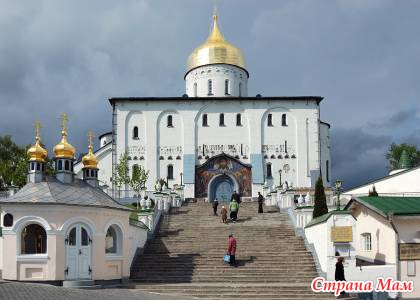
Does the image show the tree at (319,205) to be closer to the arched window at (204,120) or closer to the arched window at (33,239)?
the arched window at (33,239)

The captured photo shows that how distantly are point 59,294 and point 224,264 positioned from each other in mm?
7439

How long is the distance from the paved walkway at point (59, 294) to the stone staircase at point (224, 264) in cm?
137

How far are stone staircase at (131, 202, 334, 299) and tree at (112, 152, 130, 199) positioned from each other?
1606 cm

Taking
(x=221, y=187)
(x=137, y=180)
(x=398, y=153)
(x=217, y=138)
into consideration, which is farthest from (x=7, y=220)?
(x=398, y=153)

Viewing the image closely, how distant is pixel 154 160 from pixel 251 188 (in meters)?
8.42

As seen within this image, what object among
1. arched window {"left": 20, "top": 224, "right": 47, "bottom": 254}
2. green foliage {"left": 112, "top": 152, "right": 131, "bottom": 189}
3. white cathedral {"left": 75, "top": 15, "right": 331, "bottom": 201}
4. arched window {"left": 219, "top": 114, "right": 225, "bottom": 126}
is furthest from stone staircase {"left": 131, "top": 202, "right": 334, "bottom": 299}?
arched window {"left": 219, "top": 114, "right": 225, "bottom": 126}

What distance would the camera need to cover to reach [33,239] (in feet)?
59.9

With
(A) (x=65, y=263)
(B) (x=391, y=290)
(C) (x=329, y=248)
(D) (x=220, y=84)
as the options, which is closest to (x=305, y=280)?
(C) (x=329, y=248)

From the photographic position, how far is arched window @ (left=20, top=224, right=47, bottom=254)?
59.3 feet

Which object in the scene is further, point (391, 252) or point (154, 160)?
point (154, 160)

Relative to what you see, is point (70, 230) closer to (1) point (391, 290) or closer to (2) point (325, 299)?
(2) point (325, 299)

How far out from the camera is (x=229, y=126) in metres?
48.0

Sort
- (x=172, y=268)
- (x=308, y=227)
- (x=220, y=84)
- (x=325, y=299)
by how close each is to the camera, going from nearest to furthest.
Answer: (x=325, y=299) < (x=172, y=268) < (x=308, y=227) < (x=220, y=84)

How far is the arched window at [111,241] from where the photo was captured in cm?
1947
